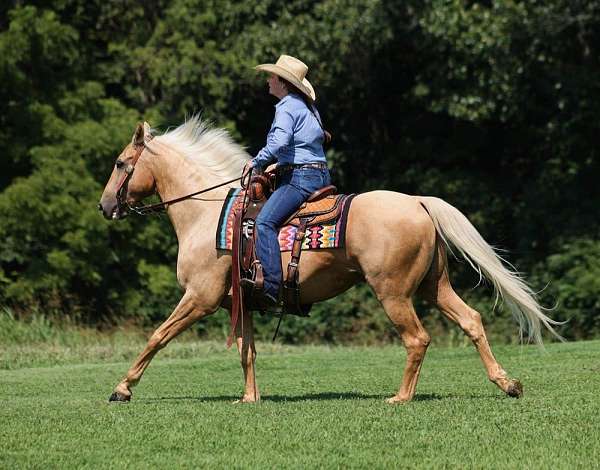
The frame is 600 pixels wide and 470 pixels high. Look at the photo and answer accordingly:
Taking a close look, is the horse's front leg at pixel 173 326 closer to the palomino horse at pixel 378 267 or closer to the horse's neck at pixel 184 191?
the palomino horse at pixel 378 267

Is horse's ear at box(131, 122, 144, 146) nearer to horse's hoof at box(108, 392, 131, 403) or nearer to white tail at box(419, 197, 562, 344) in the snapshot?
horse's hoof at box(108, 392, 131, 403)

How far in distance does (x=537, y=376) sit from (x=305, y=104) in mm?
3926

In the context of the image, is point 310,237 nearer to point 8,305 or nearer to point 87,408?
point 87,408

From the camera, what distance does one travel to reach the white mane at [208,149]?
1155cm

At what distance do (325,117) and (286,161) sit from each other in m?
19.2

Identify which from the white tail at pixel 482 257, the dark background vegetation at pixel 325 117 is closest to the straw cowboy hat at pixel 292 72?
the white tail at pixel 482 257

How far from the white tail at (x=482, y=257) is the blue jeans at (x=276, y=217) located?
3.45ft

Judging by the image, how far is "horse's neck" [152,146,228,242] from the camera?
11.2 metres

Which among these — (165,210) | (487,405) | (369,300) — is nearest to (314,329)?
(369,300)

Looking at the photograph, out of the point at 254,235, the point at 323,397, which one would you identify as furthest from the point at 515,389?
the point at 254,235

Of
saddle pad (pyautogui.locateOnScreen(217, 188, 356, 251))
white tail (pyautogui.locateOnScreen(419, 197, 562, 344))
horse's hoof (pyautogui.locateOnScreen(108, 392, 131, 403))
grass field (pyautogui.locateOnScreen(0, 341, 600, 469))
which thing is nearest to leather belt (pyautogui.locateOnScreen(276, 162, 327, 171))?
saddle pad (pyautogui.locateOnScreen(217, 188, 356, 251))

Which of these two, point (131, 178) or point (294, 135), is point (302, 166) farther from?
point (131, 178)

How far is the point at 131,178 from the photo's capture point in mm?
11633

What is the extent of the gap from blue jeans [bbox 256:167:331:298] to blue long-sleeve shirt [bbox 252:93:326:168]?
5.7 inches
